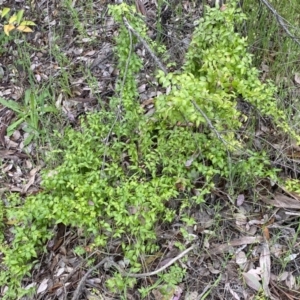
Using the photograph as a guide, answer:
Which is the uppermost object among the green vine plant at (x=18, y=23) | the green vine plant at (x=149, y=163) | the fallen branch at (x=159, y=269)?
the green vine plant at (x=18, y=23)

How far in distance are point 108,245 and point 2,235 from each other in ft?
1.75

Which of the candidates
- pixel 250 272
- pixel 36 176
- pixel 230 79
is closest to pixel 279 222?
pixel 250 272

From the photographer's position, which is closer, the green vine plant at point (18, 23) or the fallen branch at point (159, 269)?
the fallen branch at point (159, 269)

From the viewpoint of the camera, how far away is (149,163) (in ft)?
7.23

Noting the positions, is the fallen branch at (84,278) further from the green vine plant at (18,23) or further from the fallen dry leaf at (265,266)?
the green vine plant at (18,23)

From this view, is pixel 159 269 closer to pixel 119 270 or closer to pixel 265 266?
pixel 119 270

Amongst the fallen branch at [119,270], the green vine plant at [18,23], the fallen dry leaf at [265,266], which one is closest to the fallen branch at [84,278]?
the fallen branch at [119,270]

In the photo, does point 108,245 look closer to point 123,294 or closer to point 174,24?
point 123,294

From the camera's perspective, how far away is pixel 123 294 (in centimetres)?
200

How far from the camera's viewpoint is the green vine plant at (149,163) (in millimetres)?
2043

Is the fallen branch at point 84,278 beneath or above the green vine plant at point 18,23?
beneath

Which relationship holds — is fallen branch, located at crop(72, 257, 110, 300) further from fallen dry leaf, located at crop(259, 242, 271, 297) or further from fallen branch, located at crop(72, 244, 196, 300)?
fallen dry leaf, located at crop(259, 242, 271, 297)

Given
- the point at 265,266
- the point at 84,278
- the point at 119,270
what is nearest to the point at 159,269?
the point at 119,270

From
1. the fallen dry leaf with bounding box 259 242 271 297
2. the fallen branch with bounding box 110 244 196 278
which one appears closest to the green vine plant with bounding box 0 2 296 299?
the fallen branch with bounding box 110 244 196 278
